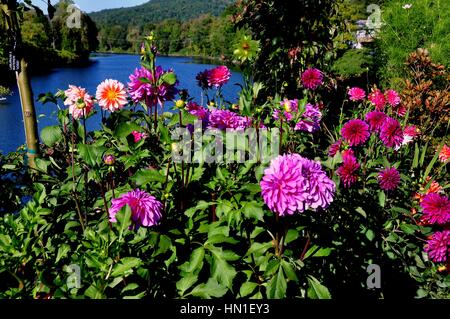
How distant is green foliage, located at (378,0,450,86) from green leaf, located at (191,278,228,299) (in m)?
6.55

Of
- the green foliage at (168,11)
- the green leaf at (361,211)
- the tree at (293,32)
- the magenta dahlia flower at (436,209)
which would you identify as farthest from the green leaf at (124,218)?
the green foliage at (168,11)

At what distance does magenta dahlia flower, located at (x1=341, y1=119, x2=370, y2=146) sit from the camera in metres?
1.69

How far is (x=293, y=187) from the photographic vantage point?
971mm

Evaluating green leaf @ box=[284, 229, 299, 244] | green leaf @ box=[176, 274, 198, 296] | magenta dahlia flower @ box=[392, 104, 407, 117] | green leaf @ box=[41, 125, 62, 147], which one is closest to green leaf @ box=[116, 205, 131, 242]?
green leaf @ box=[176, 274, 198, 296]

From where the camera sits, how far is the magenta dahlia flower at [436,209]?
60.2 inches

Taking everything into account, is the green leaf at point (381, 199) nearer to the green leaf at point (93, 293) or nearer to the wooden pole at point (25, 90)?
the green leaf at point (93, 293)

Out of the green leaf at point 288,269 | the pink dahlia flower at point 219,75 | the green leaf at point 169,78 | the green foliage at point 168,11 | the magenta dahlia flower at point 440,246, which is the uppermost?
the green foliage at point 168,11

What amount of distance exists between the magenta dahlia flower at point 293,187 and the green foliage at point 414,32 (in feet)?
20.9

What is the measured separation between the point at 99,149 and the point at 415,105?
2.55 metres

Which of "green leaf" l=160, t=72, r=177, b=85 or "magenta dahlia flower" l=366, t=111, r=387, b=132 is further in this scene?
"magenta dahlia flower" l=366, t=111, r=387, b=132

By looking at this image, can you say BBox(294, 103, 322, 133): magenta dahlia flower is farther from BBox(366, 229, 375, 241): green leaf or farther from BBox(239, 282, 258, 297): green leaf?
BBox(239, 282, 258, 297): green leaf

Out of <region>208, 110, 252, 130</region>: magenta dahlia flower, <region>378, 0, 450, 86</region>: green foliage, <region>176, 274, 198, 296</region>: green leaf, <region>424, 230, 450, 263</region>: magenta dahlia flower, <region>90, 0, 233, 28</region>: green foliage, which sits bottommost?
<region>424, 230, 450, 263</region>: magenta dahlia flower
